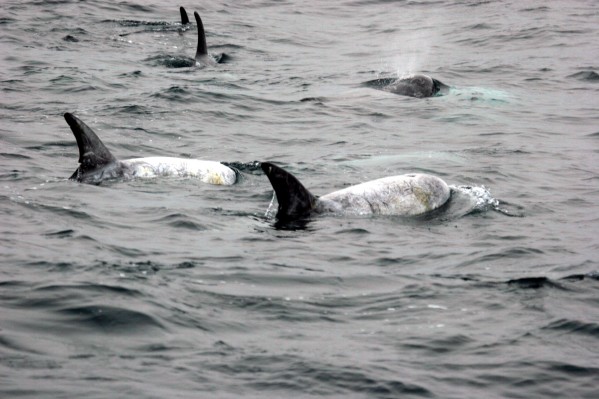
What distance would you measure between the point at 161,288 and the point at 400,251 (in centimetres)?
275

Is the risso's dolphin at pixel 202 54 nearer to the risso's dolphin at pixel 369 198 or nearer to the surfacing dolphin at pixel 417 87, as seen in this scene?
the surfacing dolphin at pixel 417 87

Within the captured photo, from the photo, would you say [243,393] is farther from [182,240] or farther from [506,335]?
[182,240]

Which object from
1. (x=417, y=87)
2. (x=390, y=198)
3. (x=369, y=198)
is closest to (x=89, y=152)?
(x=369, y=198)

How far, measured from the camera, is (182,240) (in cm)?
1047

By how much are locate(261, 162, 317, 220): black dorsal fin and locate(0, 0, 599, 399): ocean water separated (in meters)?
0.25

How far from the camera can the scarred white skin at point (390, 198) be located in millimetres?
11648

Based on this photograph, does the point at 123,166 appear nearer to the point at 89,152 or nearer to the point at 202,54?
the point at 89,152

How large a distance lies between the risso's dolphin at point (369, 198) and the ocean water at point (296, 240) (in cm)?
21

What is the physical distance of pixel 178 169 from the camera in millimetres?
13586

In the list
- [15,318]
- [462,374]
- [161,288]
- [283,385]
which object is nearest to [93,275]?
[161,288]

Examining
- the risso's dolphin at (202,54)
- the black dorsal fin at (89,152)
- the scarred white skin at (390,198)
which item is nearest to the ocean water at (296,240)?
the scarred white skin at (390,198)

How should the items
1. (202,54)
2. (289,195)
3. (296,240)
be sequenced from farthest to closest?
(202,54) → (289,195) → (296,240)

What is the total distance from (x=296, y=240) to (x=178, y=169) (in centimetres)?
347

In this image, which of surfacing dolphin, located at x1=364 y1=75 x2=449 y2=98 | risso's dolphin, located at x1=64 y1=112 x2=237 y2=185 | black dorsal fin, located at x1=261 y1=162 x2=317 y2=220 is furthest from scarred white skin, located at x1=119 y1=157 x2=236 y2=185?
surfacing dolphin, located at x1=364 y1=75 x2=449 y2=98
